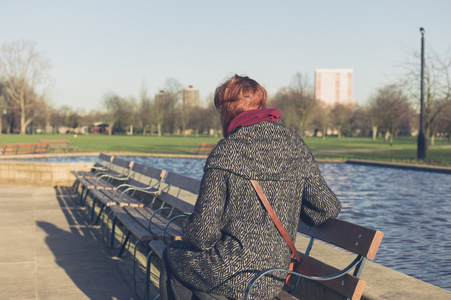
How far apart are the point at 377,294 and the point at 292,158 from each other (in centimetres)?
149

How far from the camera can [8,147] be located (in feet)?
82.7

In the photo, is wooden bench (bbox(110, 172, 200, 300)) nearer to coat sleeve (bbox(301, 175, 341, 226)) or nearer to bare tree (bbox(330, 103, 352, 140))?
coat sleeve (bbox(301, 175, 341, 226))

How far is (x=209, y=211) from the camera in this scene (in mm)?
2596

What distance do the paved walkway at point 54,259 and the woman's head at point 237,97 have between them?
8.24 feet

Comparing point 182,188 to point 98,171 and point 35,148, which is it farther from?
point 35,148

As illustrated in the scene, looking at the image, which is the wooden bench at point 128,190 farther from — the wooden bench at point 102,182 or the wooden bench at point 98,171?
the wooden bench at point 98,171

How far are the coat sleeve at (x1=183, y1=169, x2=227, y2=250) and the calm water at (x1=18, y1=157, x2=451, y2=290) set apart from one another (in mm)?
3731

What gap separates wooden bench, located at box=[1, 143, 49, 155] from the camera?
986 inches

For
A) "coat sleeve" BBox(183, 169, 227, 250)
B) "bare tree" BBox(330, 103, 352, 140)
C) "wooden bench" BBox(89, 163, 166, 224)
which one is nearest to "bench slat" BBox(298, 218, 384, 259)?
"coat sleeve" BBox(183, 169, 227, 250)

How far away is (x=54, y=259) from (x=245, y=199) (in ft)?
13.0

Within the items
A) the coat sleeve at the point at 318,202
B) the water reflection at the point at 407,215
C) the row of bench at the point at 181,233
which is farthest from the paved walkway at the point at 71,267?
the water reflection at the point at 407,215

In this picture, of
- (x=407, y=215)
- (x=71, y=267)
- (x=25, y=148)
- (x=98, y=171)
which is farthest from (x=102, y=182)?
(x=25, y=148)

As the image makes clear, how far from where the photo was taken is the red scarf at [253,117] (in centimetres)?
263

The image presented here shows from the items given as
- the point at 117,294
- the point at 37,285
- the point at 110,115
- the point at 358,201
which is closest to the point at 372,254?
the point at 117,294
